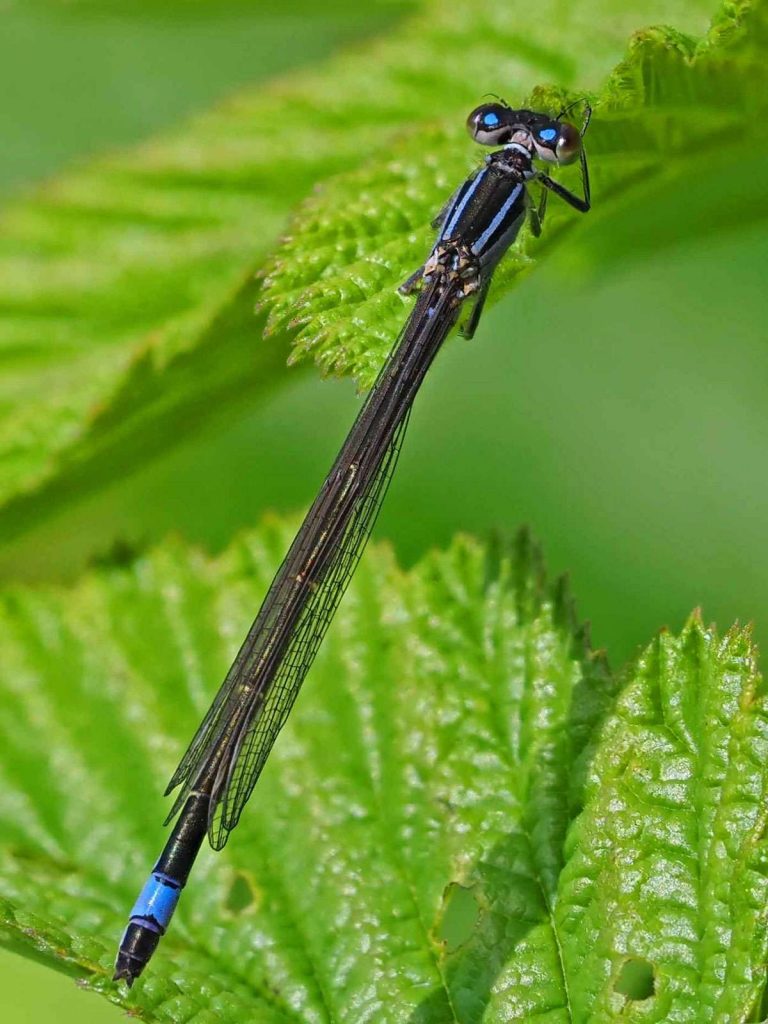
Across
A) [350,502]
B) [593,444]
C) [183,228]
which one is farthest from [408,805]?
[183,228]

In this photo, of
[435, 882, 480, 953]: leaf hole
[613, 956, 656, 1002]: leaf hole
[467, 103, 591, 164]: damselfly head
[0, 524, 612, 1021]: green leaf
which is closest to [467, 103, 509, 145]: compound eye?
[467, 103, 591, 164]: damselfly head

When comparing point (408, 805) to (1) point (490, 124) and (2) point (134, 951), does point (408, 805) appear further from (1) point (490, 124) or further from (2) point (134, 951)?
(1) point (490, 124)

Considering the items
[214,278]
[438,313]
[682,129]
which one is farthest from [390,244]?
[214,278]

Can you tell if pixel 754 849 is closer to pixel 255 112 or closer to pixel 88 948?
pixel 88 948

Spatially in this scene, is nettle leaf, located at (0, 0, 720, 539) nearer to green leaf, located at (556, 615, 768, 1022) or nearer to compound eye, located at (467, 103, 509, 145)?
compound eye, located at (467, 103, 509, 145)

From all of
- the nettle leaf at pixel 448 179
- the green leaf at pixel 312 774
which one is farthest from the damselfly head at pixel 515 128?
the green leaf at pixel 312 774

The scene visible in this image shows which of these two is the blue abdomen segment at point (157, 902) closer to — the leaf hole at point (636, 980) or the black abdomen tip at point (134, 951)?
the black abdomen tip at point (134, 951)
